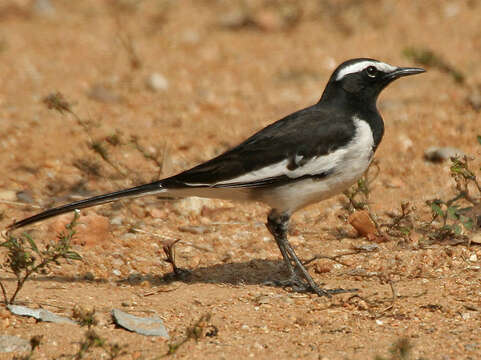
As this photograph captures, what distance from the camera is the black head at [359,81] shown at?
220 inches

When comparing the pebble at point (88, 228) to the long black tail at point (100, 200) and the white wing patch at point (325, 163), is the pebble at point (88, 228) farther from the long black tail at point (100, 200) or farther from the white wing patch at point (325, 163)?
the white wing patch at point (325, 163)

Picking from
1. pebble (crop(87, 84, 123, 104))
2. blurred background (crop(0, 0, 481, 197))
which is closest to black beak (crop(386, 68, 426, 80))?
blurred background (crop(0, 0, 481, 197))

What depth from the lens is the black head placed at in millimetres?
5598

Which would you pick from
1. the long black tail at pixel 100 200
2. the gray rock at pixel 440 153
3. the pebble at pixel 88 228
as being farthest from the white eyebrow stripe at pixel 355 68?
the pebble at pixel 88 228

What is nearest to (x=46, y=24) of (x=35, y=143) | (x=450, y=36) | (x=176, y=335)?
(x=35, y=143)

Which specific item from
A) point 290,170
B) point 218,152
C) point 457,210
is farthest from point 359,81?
point 218,152

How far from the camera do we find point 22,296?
4.70m

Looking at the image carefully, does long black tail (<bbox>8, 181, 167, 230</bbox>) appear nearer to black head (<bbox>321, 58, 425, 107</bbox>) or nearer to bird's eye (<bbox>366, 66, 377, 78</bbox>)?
black head (<bbox>321, 58, 425, 107</bbox>)

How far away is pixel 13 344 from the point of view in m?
4.00

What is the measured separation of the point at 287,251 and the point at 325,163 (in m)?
0.77

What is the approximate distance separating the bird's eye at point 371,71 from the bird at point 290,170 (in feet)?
0.97

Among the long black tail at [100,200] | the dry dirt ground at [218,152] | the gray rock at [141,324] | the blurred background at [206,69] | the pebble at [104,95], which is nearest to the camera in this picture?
the gray rock at [141,324]

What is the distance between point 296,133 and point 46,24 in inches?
284

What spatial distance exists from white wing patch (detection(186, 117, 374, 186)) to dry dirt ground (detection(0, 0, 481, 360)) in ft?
2.51
